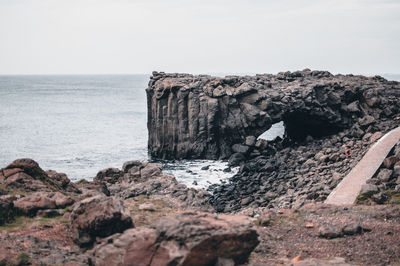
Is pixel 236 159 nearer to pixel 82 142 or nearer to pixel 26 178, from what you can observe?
pixel 26 178

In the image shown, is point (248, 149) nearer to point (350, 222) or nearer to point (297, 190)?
point (297, 190)

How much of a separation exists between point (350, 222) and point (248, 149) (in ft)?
99.4

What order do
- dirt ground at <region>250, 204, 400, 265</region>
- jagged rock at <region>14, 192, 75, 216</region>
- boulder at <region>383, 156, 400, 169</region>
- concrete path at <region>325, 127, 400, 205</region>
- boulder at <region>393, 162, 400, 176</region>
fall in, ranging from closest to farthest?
dirt ground at <region>250, 204, 400, 265</region> → jagged rock at <region>14, 192, 75, 216</region> → concrete path at <region>325, 127, 400, 205</region> → boulder at <region>393, 162, 400, 176</region> → boulder at <region>383, 156, 400, 169</region>

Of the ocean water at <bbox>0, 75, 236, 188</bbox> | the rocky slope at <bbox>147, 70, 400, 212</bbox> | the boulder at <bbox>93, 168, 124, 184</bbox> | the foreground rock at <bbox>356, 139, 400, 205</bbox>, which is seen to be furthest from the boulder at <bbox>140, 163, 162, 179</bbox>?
the foreground rock at <bbox>356, 139, 400, 205</bbox>

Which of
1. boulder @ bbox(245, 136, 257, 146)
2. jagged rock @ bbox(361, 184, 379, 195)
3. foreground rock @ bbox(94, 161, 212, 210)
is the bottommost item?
foreground rock @ bbox(94, 161, 212, 210)

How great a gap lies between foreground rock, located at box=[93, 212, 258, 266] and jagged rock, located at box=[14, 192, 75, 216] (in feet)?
20.6

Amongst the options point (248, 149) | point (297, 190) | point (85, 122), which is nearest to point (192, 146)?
point (248, 149)

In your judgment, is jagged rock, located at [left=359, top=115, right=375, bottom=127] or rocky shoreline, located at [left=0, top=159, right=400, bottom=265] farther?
jagged rock, located at [left=359, top=115, right=375, bottom=127]

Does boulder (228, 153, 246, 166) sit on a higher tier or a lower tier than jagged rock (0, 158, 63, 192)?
lower

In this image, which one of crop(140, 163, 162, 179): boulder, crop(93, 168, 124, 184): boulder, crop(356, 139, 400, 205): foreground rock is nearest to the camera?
crop(356, 139, 400, 205): foreground rock

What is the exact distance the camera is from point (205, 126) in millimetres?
49688

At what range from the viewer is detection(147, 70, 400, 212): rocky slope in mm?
45031

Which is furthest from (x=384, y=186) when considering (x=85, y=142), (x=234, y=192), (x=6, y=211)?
(x=85, y=142)

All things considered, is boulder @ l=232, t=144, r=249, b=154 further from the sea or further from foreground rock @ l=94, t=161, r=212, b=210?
foreground rock @ l=94, t=161, r=212, b=210
